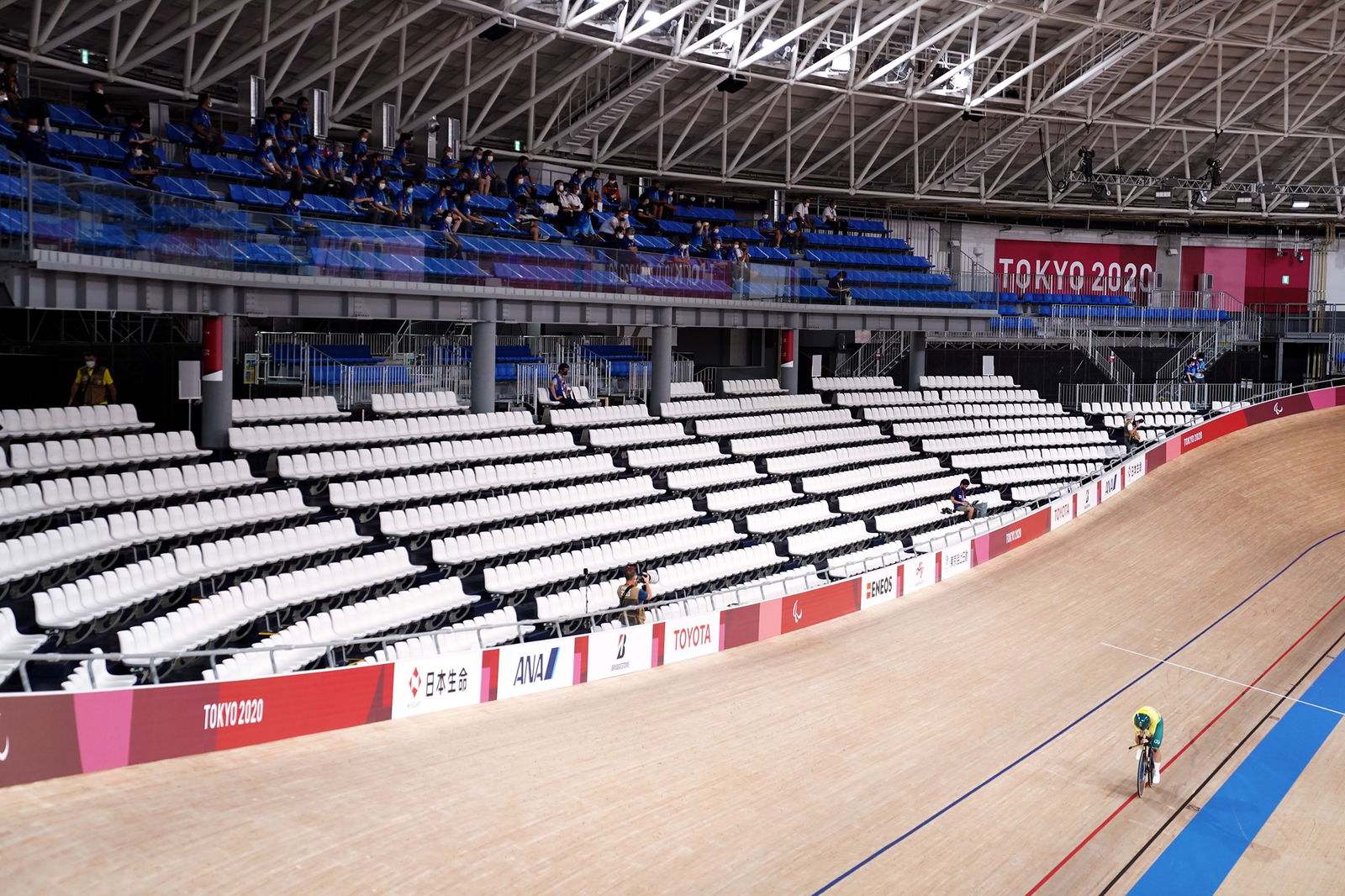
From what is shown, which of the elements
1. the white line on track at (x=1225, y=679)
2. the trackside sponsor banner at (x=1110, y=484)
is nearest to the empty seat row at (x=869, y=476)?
the trackside sponsor banner at (x=1110, y=484)

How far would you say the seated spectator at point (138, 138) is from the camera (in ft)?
55.5

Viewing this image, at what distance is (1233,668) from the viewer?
57.5 feet

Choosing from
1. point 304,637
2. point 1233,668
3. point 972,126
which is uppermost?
point 972,126

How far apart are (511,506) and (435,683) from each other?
5680 mm

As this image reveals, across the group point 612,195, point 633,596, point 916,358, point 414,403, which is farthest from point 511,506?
point 916,358

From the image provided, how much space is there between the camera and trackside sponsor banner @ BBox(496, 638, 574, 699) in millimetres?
13320

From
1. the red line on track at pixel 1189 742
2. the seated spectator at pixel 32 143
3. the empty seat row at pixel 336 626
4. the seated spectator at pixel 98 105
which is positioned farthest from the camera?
the seated spectator at pixel 98 105

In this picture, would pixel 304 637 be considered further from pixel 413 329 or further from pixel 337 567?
pixel 413 329

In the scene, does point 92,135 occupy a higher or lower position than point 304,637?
higher

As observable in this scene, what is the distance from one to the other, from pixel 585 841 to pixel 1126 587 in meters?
14.5

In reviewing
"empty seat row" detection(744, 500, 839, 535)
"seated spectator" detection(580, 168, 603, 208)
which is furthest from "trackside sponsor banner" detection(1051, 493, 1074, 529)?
"seated spectator" detection(580, 168, 603, 208)

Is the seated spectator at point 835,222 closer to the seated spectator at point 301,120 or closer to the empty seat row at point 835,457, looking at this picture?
the empty seat row at point 835,457

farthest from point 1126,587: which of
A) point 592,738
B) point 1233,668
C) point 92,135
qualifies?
Result: point 92,135

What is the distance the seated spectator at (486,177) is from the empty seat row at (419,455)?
217 inches
